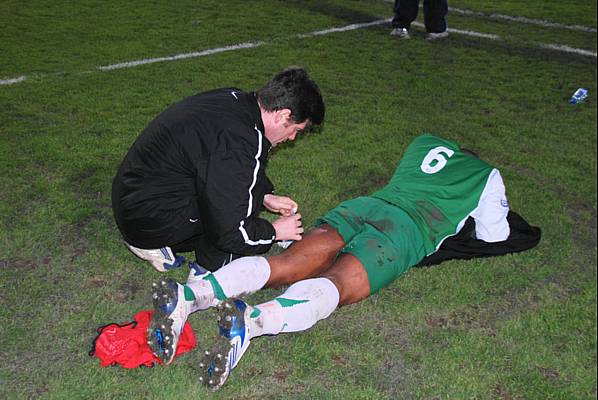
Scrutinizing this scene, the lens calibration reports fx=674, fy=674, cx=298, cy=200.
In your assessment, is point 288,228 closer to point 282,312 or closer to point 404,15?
point 282,312

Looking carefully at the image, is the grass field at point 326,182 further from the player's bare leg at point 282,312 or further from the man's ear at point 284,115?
the man's ear at point 284,115

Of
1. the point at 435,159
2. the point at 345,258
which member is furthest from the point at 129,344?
the point at 435,159

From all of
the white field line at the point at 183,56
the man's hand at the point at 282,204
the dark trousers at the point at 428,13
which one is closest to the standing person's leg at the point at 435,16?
the dark trousers at the point at 428,13

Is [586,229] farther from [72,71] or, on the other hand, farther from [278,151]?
[72,71]

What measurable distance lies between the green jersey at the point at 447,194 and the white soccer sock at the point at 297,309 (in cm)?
75

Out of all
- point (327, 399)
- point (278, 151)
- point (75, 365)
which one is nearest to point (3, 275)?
point (75, 365)

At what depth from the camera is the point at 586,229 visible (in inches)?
180

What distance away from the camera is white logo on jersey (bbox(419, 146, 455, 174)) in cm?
394

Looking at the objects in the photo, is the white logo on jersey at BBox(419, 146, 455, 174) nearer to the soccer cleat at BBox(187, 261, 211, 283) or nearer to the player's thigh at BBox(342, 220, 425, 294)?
the player's thigh at BBox(342, 220, 425, 294)

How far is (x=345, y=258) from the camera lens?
348 centimetres

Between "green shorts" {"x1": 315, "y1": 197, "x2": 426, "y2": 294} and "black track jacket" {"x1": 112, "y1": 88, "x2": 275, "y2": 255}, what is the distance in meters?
0.51

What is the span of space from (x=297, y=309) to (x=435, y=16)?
689 centimetres

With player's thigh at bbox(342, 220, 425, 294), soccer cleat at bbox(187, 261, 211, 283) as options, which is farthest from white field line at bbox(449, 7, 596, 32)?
soccer cleat at bbox(187, 261, 211, 283)

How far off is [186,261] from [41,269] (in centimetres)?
80
